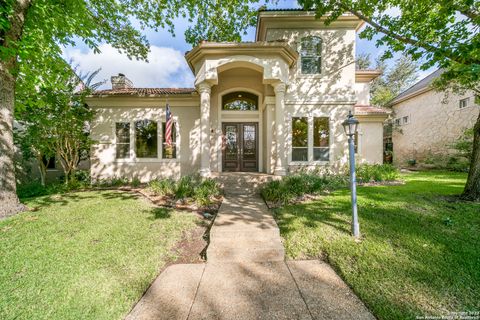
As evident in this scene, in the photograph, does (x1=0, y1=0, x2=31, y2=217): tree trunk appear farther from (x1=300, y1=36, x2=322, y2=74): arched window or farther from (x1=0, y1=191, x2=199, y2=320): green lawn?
(x1=300, y1=36, x2=322, y2=74): arched window

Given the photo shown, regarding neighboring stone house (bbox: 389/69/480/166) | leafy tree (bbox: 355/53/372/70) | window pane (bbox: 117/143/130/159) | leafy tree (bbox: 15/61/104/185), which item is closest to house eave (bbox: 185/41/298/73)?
leafy tree (bbox: 15/61/104/185)

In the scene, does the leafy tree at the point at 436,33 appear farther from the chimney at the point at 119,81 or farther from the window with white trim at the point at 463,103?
the window with white trim at the point at 463,103

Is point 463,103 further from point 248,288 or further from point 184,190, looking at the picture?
point 248,288

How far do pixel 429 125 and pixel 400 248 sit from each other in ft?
59.4

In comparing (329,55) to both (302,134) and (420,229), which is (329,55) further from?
(420,229)

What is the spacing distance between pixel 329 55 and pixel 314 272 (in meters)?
9.44

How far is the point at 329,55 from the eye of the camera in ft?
30.9

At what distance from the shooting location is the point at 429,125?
16281mm

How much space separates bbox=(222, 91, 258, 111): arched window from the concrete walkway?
7100mm

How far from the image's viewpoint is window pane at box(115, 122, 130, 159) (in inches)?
394

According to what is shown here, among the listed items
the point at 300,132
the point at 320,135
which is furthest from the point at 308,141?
the point at 320,135

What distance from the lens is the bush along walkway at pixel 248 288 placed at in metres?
2.47

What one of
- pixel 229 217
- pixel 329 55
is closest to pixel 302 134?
pixel 329 55

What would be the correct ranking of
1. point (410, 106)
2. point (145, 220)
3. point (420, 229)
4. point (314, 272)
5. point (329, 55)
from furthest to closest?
point (410, 106), point (329, 55), point (145, 220), point (420, 229), point (314, 272)
